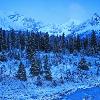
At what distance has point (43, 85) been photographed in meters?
62.5

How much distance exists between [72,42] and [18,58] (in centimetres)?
3672

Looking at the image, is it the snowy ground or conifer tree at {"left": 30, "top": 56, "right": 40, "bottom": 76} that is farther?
conifer tree at {"left": 30, "top": 56, "right": 40, "bottom": 76}

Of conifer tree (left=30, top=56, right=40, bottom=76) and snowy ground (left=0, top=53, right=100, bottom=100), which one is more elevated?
conifer tree (left=30, top=56, right=40, bottom=76)

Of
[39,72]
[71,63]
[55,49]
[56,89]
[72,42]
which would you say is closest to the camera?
[56,89]

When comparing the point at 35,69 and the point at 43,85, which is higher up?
the point at 35,69

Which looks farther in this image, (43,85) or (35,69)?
(35,69)

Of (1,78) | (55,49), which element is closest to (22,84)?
(1,78)

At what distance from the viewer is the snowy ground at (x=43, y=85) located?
51781 mm

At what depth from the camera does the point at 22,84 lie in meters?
61.2

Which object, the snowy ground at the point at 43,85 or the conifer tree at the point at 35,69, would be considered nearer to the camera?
the snowy ground at the point at 43,85

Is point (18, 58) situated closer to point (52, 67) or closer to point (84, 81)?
point (52, 67)

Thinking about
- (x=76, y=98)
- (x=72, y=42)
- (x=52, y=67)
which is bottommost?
(x=76, y=98)

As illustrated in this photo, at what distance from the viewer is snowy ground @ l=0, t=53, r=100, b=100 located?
51781mm

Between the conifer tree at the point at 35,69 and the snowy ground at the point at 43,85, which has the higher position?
the conifer tree at the point at 35,69
